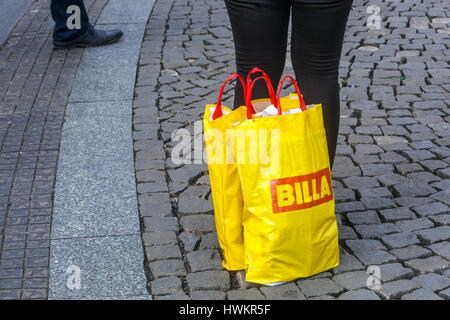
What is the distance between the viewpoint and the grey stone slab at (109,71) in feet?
15.6

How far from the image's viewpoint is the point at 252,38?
9.32 feet

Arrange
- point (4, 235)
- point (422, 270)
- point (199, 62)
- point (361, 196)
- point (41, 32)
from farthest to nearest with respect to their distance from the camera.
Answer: point (41, 32) < point (199, 62) < point (361, 196) < point (4, 235) < point (422, 270)

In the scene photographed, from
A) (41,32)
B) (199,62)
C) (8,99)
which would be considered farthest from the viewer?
(41,32)

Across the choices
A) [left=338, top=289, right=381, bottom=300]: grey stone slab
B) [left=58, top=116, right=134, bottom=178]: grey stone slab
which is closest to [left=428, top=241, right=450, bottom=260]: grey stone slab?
[left=338, top=289, right=381, bottom=300]: grey stone slab

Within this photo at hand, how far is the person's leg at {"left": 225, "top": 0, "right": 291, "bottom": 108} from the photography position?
2.77 meters

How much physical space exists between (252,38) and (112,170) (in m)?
1.23

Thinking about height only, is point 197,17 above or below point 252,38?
below

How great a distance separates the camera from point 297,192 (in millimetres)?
2609

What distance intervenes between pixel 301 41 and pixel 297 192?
604 millimetres

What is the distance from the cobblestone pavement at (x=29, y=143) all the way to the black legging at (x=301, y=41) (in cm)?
113

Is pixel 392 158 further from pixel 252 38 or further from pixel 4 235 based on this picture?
pixel 4 235

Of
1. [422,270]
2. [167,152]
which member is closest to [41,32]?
[167,152]

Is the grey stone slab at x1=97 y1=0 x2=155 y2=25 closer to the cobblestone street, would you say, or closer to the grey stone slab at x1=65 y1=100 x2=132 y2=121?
the cobblestone street

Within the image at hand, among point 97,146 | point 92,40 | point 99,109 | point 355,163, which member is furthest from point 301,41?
point 92,40
